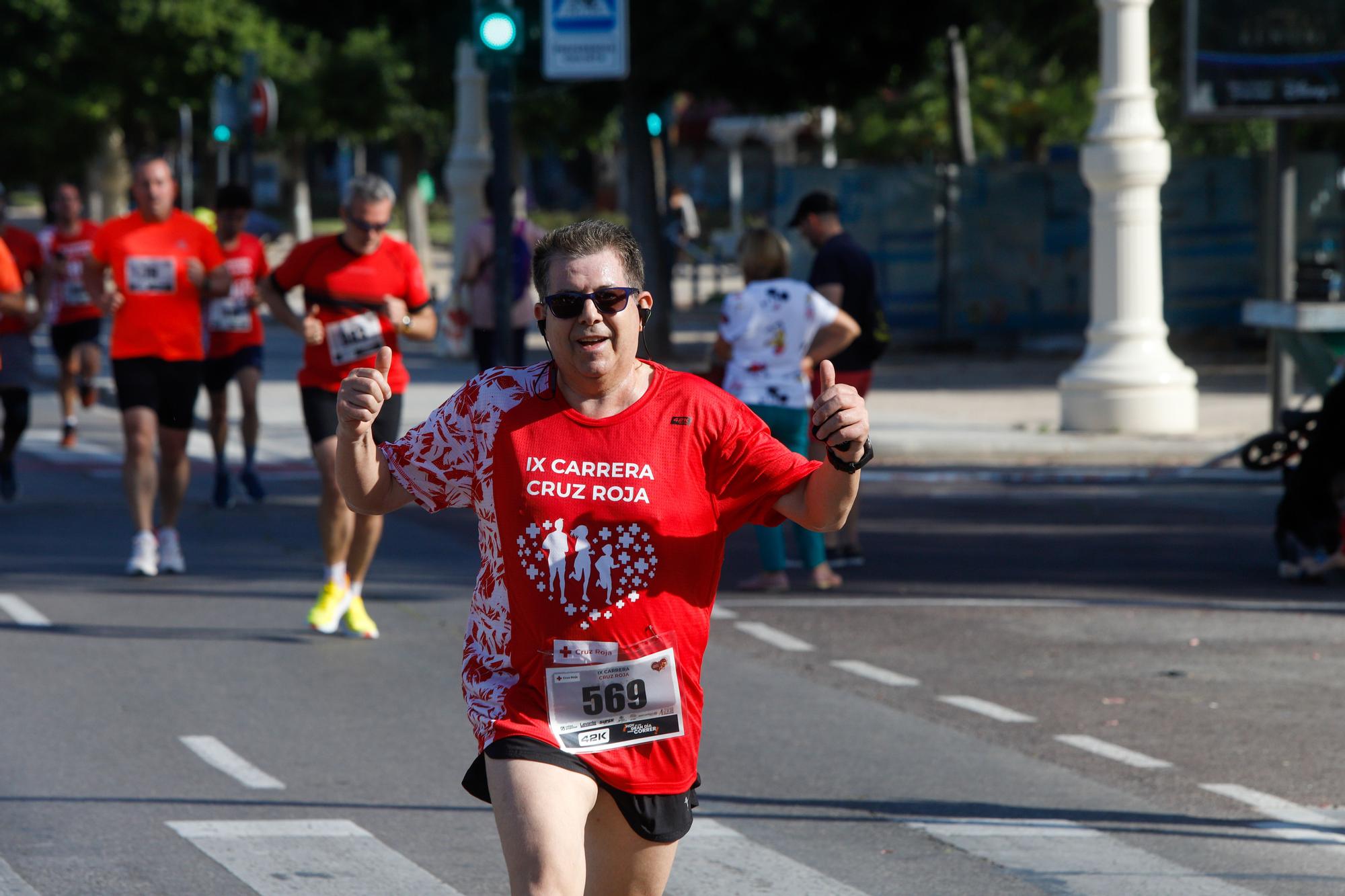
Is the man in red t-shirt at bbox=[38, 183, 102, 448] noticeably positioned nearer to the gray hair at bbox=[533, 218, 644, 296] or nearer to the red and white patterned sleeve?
the red and white patterned sleeve

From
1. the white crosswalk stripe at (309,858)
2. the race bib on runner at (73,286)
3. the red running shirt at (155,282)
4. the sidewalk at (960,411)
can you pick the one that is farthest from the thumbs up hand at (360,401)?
the race bib on runner at (73,286)

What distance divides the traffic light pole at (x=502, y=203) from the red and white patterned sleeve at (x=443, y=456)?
29.1 feet

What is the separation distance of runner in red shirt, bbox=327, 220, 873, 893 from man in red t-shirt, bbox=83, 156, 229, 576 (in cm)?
621

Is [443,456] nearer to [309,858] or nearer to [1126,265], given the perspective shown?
[309,858]

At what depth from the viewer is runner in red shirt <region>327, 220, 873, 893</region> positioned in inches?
143

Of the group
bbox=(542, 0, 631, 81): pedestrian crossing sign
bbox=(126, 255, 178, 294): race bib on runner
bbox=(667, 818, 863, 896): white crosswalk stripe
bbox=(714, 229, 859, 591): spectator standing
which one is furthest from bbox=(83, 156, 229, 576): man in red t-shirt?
bbox=(667, 818, 863, 896): white crosswalk stripe

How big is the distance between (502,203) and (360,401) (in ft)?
30.2

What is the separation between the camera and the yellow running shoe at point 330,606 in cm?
855

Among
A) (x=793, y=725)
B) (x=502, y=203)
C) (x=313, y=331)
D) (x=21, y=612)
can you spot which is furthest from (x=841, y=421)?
(x=502, y=203)

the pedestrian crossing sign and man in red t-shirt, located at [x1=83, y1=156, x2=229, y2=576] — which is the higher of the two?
the pedestrian crossing sign

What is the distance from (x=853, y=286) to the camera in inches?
397

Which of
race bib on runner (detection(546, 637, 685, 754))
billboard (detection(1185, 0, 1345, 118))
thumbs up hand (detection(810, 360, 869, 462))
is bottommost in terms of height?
race bib on runner (detection(546, 637, 685, 754))

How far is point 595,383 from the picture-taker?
371 cm

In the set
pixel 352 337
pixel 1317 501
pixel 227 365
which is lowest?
pixel 1317 501
